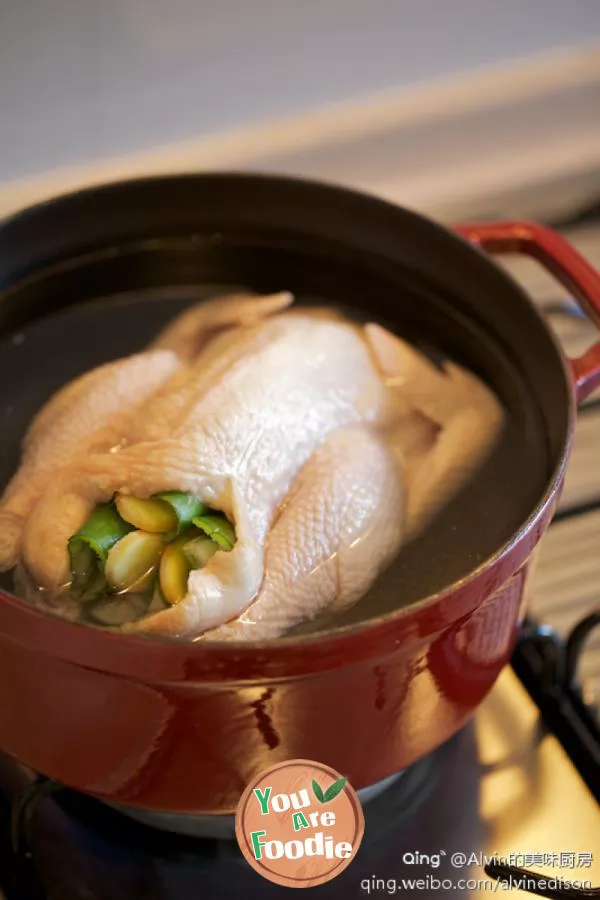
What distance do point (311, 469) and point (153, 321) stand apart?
26 centimetres

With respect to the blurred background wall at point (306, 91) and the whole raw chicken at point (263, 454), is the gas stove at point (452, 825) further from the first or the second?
the blurred background wall at point (306, 91)

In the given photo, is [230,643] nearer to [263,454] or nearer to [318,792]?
[318,792]

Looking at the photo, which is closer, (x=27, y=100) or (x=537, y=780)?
(x=537, y=780)

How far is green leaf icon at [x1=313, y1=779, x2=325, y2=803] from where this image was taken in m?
0.53

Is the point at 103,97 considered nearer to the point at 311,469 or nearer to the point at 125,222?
the point at 125,222

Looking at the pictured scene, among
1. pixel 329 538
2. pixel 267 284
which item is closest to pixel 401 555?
pixel 329 538

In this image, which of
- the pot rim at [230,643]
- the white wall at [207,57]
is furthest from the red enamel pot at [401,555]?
the white wall at [207,57]

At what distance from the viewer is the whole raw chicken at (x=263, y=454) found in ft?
2.09

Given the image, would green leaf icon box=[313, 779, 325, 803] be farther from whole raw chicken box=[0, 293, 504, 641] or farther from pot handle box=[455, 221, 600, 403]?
pot handle box=[455, 221, 600, 403]

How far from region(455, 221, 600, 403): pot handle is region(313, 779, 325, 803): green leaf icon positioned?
1.05 ft

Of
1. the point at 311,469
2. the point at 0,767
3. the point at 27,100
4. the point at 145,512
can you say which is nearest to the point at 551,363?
the point at 311,469

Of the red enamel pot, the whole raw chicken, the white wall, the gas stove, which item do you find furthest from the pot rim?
the white wall

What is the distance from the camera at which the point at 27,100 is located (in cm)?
98

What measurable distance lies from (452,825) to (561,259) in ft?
1.45
